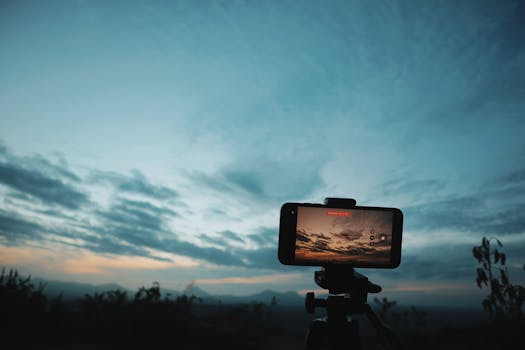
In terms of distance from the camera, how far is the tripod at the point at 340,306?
2.40m

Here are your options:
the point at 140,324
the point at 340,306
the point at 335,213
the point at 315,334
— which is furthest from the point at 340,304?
the point at 140,324

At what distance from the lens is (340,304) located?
8.01ft

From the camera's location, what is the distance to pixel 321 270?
2758mm

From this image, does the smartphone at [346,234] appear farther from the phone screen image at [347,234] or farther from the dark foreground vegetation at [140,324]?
the dark foreground vegetation at [140,324]

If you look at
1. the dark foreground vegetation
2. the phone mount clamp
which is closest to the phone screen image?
the phone mount clamp

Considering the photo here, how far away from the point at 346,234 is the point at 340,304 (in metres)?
0.61

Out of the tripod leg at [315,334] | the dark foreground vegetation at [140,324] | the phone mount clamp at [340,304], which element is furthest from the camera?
the dark foreground vegetation at [140,324]

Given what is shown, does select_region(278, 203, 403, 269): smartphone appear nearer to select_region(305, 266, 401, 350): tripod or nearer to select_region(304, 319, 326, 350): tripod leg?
select_region(305, 266, 401, 350): tripod

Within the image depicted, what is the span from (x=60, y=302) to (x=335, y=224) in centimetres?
941

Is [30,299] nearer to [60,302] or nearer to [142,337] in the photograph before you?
[60,302]

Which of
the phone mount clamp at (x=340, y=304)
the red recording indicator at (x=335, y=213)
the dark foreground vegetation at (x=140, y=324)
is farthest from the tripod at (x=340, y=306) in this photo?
the dark foreground vegetation at (x=140, y=324)

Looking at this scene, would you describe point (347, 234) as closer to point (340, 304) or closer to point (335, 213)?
point (335, 213)

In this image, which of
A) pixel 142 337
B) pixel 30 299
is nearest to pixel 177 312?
pixel 142 337

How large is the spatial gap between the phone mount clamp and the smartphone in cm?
9
